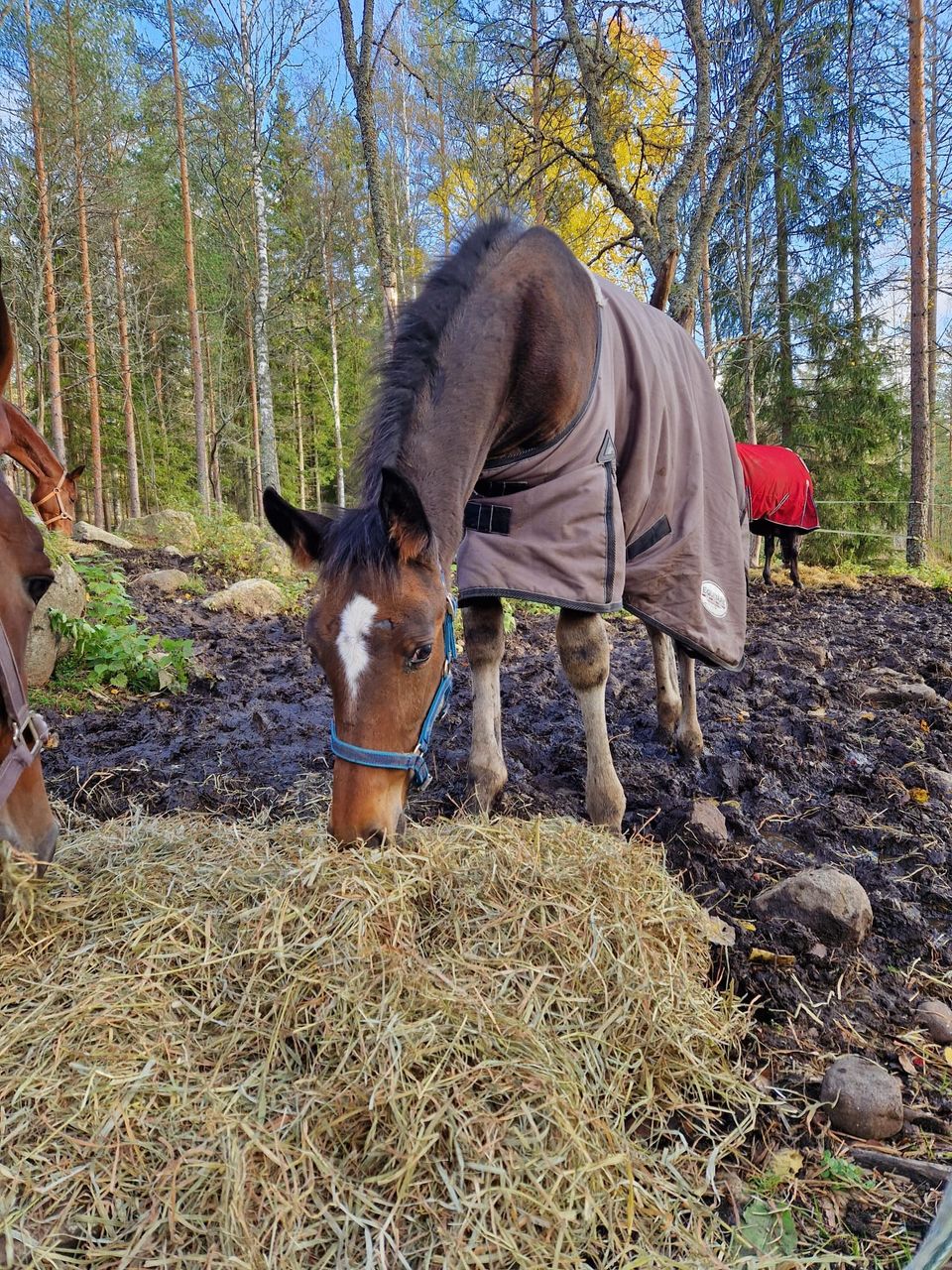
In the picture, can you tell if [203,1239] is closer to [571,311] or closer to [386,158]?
[571,311]

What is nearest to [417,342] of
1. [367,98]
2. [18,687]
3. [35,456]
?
[18,687]

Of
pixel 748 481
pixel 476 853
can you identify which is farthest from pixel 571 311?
pixel 748 481

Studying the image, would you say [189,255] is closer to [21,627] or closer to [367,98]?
[367,98]

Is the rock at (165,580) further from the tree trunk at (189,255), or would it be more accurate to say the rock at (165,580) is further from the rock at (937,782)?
the rock at (937,782)

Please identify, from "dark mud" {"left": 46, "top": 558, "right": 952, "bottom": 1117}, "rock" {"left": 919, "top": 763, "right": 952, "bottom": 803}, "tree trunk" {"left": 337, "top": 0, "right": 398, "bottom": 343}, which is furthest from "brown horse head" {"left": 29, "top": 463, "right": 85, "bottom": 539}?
"rock" {"left": 919, "top": 763, "right": 952, "bottom": 803}

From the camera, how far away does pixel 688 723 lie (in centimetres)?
363

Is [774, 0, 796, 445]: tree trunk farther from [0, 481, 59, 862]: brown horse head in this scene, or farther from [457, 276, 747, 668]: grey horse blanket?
[0, 481, 59, 862]: brown horse head

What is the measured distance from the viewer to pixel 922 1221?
129 centimetres

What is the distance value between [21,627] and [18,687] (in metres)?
0.15

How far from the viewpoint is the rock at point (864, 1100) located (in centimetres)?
148

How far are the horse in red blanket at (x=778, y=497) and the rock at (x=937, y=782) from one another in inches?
294

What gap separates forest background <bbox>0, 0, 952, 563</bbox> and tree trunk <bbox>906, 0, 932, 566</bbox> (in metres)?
0.04

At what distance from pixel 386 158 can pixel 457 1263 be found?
19599mm

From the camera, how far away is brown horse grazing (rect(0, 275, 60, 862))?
1.60 m
